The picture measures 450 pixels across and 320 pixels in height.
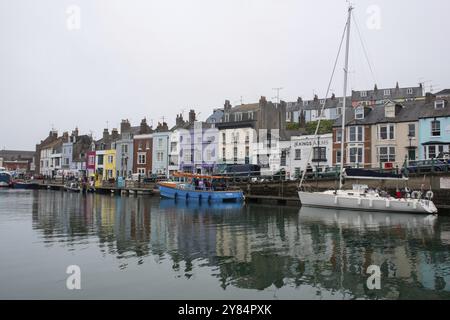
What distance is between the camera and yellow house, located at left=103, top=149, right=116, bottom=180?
84.1 meters

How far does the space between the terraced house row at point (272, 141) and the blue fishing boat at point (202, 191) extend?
8.07 meters

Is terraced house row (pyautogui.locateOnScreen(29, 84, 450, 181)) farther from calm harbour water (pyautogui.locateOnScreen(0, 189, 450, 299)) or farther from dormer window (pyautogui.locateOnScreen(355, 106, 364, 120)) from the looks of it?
calm harbour water (pyautogui.locateOnScreen(0, 189, 450, 299))

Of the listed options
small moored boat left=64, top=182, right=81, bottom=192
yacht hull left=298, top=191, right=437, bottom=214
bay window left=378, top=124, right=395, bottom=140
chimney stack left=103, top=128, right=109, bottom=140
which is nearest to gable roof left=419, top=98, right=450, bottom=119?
bay window left=378, top=124, right=395, bottom=140

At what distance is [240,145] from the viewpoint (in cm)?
6625

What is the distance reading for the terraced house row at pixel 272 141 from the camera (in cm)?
5000

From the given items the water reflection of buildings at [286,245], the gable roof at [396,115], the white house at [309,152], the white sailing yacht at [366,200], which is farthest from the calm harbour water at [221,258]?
the white house at [309,152]

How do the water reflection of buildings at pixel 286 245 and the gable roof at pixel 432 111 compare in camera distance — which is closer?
the water reflection of buildings at pixel 286 245

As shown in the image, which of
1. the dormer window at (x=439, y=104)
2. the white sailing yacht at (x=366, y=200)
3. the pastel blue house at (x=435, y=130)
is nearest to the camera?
the white sailing yacht at (x=366, y=200)

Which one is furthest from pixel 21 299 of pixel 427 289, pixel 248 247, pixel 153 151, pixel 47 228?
pixel 153 151

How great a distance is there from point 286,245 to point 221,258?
14.9ft

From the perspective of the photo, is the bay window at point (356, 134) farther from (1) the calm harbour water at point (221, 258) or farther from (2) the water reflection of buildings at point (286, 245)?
(1) the calm harbour water at point (221, 258)

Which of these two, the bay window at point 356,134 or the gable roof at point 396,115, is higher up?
the gable roof at point 396,115

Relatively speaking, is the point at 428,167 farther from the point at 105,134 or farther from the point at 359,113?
the point at 105,134
